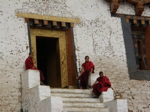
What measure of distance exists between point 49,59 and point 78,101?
386 cm

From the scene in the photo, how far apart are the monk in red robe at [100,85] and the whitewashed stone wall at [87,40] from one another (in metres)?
1.18

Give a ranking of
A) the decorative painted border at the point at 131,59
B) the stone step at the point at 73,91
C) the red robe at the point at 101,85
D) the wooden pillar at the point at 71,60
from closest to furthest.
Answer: the stone step at the point at 73,91 < the red robe at the point at 101,85 < the wooden pillar at the point at 71,60 < the decorative painted border at the point at 131,59

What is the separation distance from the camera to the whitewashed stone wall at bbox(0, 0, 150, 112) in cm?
1370

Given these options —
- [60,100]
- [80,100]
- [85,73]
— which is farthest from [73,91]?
[60,100]

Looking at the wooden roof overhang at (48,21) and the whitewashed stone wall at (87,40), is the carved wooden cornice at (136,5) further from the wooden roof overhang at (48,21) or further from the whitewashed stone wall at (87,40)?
the wooden roof overhang at (48,21)

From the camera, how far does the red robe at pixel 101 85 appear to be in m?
13.4

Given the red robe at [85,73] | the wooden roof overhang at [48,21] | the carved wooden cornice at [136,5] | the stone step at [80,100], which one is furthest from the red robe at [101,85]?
the carved wooden cornice at [136,5]

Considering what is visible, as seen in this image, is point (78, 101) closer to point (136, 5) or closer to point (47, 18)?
point (47, 18)

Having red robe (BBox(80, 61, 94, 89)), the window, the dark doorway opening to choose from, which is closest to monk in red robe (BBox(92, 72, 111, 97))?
red robe (BBox(80, 61, 94, 89))

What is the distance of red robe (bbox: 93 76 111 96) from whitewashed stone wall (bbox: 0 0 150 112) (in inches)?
47.3

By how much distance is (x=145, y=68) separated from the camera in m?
16.2

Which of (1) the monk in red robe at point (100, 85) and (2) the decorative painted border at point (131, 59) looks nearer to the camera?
(1) the monk in red robe at point (100, 85)

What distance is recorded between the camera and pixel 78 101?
12.8m

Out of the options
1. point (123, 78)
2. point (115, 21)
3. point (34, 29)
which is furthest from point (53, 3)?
point (123, 78)
